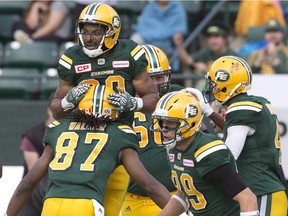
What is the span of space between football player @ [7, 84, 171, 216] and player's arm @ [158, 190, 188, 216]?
1.7 inches

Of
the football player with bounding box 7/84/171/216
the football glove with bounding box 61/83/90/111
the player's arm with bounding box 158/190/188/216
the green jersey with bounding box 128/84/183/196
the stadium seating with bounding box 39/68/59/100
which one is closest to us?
the football player with bounding box 7/84/171/216

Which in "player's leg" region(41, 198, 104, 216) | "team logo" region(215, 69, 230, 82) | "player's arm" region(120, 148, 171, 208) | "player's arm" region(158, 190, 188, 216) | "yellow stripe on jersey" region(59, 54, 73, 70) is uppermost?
"yellow stripe on jersey" region(59, 54, 73, 70)

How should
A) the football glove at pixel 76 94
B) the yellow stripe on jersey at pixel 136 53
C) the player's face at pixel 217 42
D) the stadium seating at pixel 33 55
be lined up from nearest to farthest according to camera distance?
the football glove at pixel 76 94 < the yellow stripe on jersey at pixel 136 53 < the player's face at pixel 217 42 < the stadium seating at pixel 33 55

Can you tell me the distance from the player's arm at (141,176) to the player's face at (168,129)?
0.24 m

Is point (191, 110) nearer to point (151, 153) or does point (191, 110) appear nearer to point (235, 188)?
point (235, 188)

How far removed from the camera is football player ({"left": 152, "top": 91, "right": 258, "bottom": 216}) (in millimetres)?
6199

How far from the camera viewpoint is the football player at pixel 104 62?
723cm

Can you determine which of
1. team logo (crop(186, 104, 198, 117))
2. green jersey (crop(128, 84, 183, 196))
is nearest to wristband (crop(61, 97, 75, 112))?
team logo (crop(186, 104, 198, 117))

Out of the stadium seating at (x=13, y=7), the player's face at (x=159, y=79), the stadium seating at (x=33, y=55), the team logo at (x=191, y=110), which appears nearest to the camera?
the team logo at (x=191, y=110)

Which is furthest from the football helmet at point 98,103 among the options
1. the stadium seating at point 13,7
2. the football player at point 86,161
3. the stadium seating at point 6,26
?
the stadium seating at point 13,7

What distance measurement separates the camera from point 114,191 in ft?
22.6

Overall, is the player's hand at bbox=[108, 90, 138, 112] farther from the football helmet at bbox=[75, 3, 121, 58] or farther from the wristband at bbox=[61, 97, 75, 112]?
the football helmet at bbox=[75, 3, 121, 58]

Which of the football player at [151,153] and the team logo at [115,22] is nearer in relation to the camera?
the team logo at [115,22]

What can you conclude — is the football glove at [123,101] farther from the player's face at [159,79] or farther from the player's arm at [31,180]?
the player's face at [159,79]
